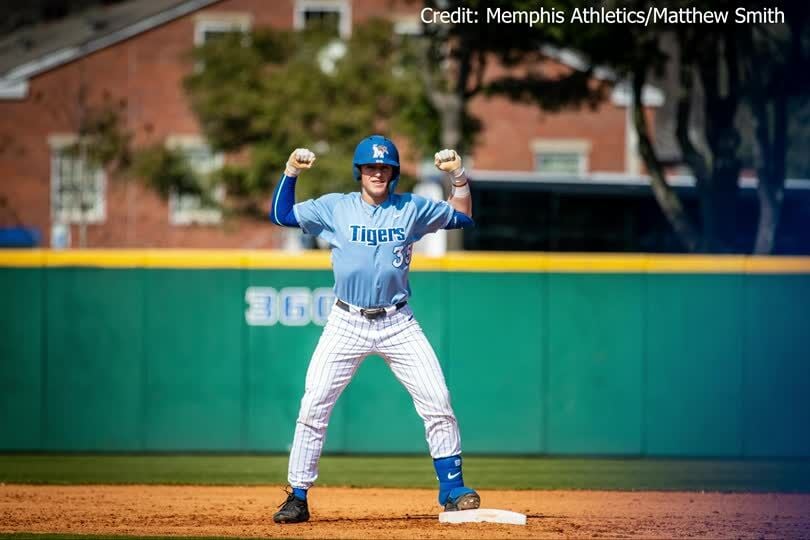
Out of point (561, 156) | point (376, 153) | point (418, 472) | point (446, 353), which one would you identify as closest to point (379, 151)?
point (376, 153)

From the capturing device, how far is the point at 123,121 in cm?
2684

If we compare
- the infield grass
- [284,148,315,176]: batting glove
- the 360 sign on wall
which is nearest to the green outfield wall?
the 360 sign on wall

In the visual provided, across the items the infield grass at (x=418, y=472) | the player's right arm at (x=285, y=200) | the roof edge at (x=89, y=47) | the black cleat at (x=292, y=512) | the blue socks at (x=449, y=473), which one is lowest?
the infield grass at (x=418, y=472)

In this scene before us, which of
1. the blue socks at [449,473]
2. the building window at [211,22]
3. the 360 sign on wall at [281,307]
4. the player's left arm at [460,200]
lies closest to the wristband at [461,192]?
the player's left arm at [460,200]

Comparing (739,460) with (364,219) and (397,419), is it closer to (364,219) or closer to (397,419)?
(397,419)

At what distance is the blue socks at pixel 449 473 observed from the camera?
6.95 meters

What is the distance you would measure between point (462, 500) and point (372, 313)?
107 cm

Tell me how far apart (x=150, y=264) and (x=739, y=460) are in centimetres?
521

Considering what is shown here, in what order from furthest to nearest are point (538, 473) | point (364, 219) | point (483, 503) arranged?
point (538, 473), point (483, 503), point (364, 219)

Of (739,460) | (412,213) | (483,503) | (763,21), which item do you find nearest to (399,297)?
(412,213)

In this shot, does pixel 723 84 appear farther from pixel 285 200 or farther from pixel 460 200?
pixel 285 200

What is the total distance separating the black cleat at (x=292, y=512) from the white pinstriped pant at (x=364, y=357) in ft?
0.75

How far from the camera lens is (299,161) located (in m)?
6.87

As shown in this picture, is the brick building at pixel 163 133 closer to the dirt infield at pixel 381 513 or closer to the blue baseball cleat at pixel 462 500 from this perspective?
the dirt infield at pixel 381 513
